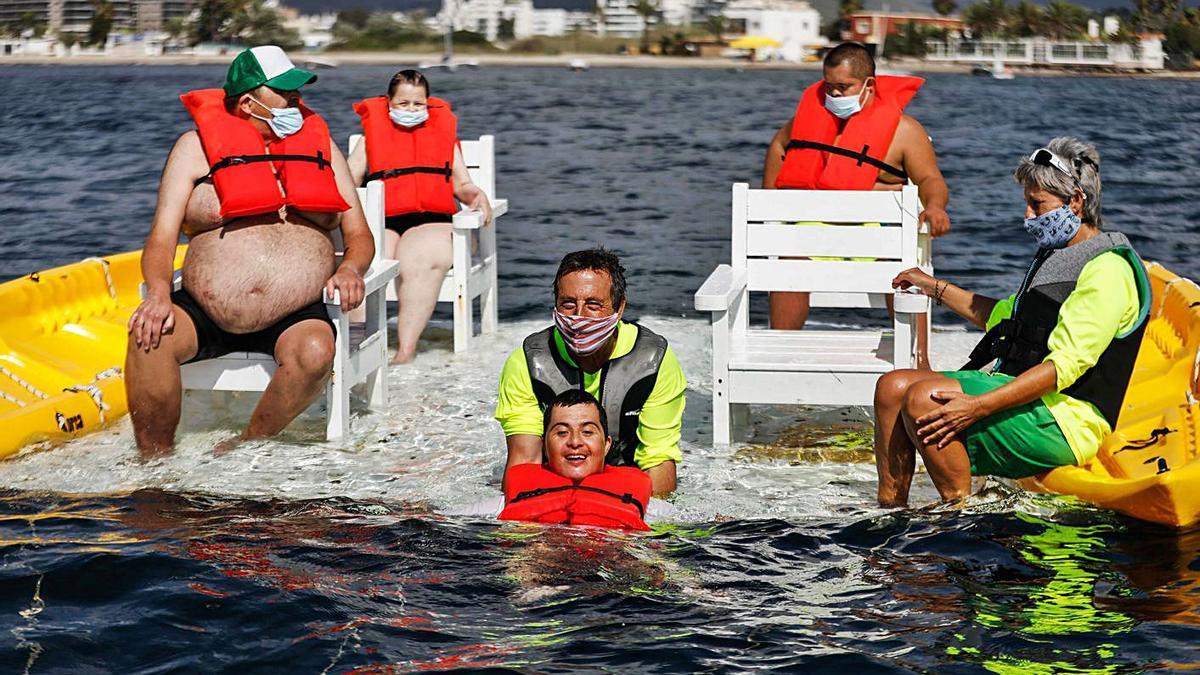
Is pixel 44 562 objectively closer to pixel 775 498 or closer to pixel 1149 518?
pixel 775 498

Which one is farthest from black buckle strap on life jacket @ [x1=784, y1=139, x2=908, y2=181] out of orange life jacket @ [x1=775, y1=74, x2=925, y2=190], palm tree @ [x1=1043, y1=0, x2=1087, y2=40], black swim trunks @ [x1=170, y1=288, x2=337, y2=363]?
palm tree @ [x1=1043, y1=0, x2=1087, y2=40]

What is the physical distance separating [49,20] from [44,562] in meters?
176

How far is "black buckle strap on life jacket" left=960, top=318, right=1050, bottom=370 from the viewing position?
541 cm

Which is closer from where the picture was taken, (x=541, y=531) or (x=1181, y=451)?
(x=541, y=531)

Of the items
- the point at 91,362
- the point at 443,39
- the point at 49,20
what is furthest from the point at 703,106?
the point at 49,20

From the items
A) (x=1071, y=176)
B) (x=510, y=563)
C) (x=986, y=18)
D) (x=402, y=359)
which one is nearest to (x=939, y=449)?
(x=1071, y=176)

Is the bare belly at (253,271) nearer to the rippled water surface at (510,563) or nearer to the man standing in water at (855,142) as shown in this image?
the rippled water surface at (510,563)

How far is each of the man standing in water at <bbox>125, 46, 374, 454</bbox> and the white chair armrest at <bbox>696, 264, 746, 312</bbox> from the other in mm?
1629

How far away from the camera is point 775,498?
251 inches

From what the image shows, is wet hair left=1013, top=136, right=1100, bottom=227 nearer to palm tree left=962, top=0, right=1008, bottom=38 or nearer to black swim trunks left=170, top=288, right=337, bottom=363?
black swim trunks left=170, top=288, right=337, bottom=363

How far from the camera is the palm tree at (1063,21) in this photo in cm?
13862

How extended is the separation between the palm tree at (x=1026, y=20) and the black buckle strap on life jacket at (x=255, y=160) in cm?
14192

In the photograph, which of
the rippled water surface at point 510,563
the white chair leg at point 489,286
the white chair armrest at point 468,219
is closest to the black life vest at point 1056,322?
the rippled water surface at point 510,563

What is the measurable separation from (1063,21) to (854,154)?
5561 inches
